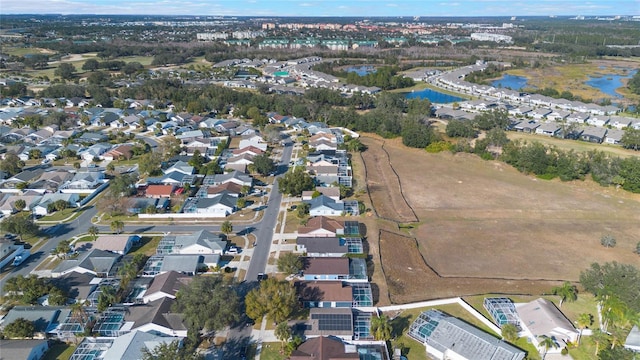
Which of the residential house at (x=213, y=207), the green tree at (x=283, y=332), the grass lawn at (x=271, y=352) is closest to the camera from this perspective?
the green tree at (x=283, y=332)

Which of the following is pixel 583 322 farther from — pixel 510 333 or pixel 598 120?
pixel 598 120

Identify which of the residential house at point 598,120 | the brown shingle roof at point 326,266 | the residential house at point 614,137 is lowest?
the brown shingle roof at point 326,266

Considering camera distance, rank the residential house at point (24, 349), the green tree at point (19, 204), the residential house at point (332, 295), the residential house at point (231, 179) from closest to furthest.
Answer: the residential house at point (24, 349)
the residential house at point (332, 295)
the green tree at point (19, 204)
the residential house at point (231, 179)

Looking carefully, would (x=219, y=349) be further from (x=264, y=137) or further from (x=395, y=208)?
(x=264, y=137)

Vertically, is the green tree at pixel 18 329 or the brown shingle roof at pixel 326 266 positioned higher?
the brown shingle roof at pixel 326 266

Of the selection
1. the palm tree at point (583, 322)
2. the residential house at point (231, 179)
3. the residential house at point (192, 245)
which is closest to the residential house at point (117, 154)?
the residential house at point (231, 179)

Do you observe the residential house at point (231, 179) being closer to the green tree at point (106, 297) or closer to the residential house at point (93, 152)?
the residential house at point (93, 152)
